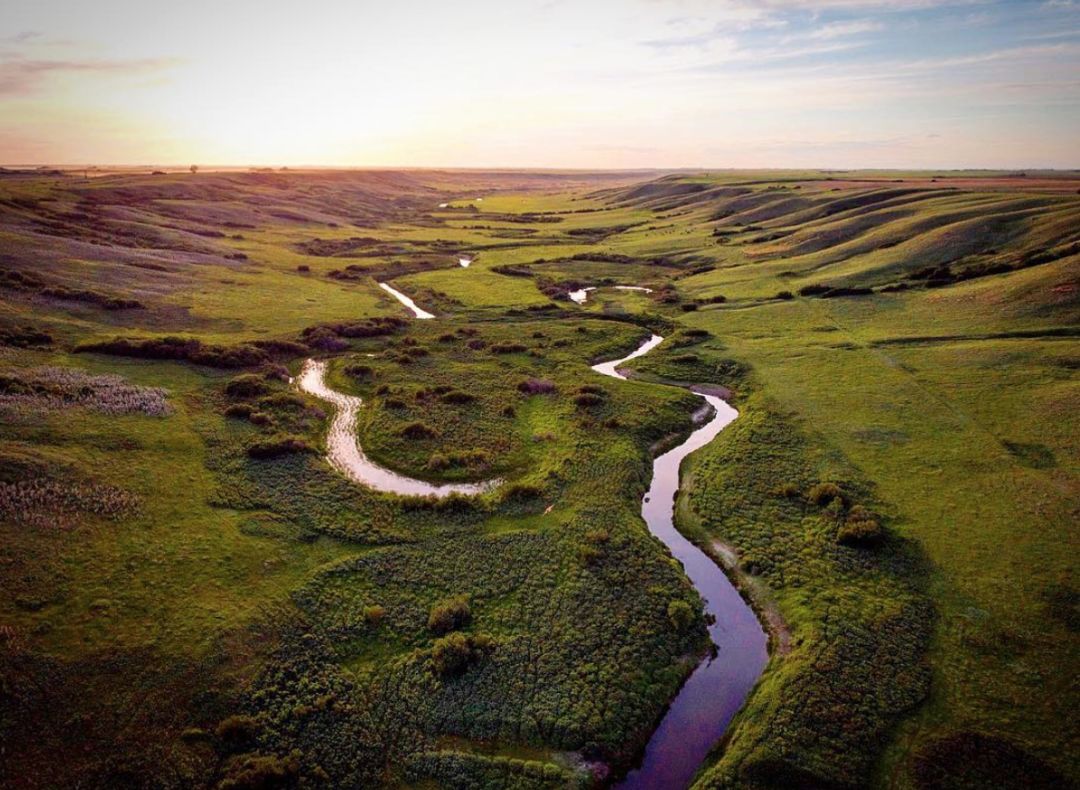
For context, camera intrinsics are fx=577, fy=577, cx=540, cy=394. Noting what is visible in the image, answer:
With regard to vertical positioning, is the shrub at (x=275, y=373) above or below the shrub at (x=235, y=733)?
above

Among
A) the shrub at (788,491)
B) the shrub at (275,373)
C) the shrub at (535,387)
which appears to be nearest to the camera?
the shrub at (788,491)

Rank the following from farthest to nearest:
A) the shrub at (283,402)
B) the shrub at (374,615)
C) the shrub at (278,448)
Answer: the shrub at (283,402)
the shrub at (278,448)
the shrub at (374,615)

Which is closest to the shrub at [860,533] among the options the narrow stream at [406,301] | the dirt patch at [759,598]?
the dirt patch at [759,598]

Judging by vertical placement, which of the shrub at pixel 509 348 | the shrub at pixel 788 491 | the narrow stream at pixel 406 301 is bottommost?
the shrub at pixel 788 491

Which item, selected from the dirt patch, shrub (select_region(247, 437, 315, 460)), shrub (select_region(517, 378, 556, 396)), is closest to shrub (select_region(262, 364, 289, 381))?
shrub (select_region(247, 437, 315, 460))

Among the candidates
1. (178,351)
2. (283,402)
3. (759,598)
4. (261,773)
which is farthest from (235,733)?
(178,351)

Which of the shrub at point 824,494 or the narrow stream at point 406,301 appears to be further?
the narrow stream at point 406,301

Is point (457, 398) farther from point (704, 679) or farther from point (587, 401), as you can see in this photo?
point (704, 679)

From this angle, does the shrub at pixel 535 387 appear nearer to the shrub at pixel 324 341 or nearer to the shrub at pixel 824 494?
the shrub at pixel 324 341
